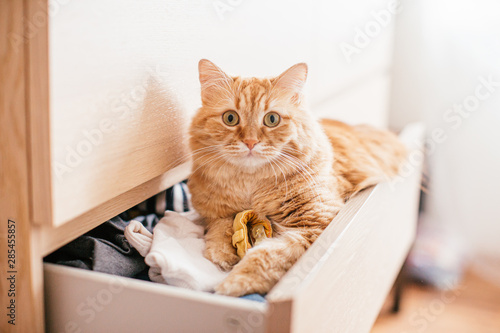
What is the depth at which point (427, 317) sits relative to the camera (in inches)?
93.0

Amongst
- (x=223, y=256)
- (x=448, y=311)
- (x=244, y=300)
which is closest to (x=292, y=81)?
(x=223, y=256)

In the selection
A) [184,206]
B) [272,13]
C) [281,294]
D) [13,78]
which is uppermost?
[272,13]

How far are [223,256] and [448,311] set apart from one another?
1.72 meters

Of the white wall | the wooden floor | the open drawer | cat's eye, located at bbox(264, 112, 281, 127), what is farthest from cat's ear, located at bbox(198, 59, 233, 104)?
the white wall

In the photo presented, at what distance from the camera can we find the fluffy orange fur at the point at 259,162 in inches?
45.6

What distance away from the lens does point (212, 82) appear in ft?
3.94

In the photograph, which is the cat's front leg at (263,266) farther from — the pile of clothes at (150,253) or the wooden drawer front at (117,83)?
the wooden drawer front at (117,83)

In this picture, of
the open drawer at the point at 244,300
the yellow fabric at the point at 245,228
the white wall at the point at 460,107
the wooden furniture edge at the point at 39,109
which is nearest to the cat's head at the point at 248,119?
the yellow fabric at the point at 245,228

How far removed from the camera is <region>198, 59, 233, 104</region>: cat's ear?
3.85 feet

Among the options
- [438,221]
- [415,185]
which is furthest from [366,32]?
[438,221]

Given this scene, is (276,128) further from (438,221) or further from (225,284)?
(438,221)

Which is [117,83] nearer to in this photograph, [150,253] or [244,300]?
[150,253]

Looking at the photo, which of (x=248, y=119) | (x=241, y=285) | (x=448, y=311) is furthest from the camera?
(x=448, y=311)

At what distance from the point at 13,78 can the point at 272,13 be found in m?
1.02
